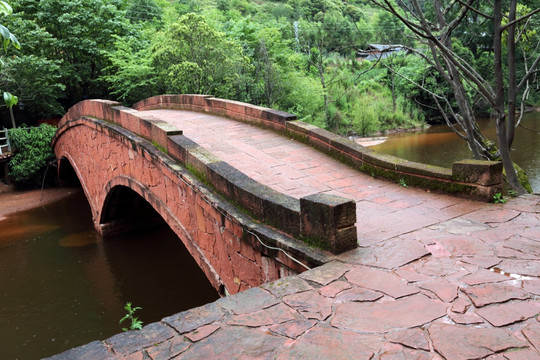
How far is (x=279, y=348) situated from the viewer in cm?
238

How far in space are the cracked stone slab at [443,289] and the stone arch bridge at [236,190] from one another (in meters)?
0.79

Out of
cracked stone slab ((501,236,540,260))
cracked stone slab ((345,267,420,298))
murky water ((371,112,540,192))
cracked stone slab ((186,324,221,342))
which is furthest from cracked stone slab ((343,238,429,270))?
murky water ((371,112,540,192))

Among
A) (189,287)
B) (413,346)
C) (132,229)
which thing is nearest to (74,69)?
(132,229)

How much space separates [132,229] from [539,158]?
560 inches

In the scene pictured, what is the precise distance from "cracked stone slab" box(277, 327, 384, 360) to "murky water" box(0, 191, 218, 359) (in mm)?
5441

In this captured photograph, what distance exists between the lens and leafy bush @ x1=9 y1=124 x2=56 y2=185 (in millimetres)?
17422

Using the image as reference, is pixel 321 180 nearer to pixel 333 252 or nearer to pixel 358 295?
pixel 333 252

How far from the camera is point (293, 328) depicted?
2566 millimetres

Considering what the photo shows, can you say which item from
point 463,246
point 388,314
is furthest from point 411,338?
point 463,246

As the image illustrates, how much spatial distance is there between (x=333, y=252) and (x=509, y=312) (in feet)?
4.40

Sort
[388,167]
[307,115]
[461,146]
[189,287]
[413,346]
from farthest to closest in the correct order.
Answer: [307,115]
[461,146]
[189,287]
[388,167]
[413,346]

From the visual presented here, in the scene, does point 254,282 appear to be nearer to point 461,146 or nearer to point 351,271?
point 351,271

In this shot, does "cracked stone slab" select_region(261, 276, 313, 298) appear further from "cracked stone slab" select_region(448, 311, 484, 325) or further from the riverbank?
the riverbank

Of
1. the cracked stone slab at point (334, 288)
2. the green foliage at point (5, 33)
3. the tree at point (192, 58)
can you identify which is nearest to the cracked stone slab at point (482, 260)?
the cracked stone slab at point (334, 288)
